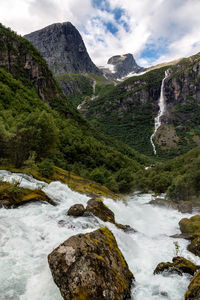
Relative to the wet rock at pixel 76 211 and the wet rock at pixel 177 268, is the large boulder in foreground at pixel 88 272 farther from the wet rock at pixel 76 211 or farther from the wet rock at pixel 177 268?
the wet rock at pixel 76 211

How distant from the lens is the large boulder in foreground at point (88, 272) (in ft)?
19.8

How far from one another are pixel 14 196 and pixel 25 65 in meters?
123

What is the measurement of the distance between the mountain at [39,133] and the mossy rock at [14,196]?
21.1ft

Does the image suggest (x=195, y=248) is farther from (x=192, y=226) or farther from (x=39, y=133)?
(x=39, y=133)

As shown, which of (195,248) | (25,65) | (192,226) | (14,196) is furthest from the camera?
(25,65)

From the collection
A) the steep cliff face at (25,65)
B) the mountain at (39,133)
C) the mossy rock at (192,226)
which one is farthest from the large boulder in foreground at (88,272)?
the steep cliff face at (25,65)

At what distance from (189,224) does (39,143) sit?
25.6 meters

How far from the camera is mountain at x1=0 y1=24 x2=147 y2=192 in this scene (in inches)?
1048

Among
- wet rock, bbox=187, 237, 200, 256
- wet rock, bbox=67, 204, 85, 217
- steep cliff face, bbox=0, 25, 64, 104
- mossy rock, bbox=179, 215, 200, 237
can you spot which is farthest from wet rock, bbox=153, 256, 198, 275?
steep cliff face, bbox=0, 25, 64, 104

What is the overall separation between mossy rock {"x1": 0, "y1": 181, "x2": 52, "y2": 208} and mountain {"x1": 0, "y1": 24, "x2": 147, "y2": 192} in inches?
253

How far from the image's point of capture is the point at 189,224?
1917 cm

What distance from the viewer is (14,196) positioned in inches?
556

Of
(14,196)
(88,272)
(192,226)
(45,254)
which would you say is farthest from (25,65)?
(88,272)

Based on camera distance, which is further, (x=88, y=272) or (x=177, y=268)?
(x=177, y=268)
